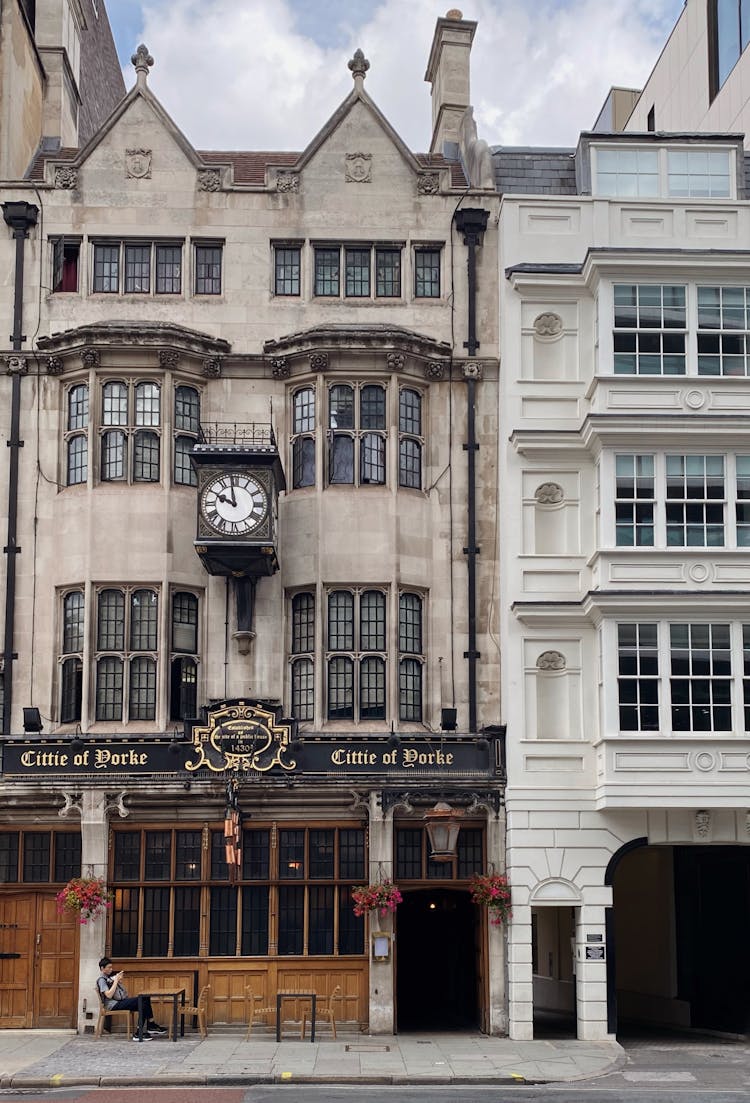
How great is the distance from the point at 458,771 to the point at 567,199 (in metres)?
12.0

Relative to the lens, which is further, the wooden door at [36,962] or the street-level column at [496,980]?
the wooden door at [36,962]

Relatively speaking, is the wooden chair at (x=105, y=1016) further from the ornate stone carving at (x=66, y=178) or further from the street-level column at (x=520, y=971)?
the ornate stone carving at (x=66, y=178)

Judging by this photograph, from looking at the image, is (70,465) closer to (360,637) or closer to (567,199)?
(360,637)

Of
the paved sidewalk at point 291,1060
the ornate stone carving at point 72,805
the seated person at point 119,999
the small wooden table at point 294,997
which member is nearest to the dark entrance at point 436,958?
the paved sidewalk at point 291,1060

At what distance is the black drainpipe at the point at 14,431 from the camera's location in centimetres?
3083

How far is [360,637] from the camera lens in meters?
31.1

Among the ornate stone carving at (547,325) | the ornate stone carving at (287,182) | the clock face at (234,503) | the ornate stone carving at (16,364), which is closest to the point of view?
the clock face at (234,503)

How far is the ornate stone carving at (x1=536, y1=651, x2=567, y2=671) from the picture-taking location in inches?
1214

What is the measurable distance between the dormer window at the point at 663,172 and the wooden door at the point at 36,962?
18.6 metres

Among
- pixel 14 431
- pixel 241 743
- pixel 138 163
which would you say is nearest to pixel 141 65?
pixel 138 163

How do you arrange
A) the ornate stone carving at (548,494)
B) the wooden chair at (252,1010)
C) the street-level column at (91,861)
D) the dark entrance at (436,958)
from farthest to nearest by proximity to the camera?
the dark entrance at (436,958) → the ornate stone carving at (548,494) → the street-level column at (91,861) → the wooden chair at (252,1010)

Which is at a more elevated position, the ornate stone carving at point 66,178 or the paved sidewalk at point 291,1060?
the ornate stone carving at point 66,178

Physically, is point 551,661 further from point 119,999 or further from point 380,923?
point 119,999

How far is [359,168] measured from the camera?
3312cm
